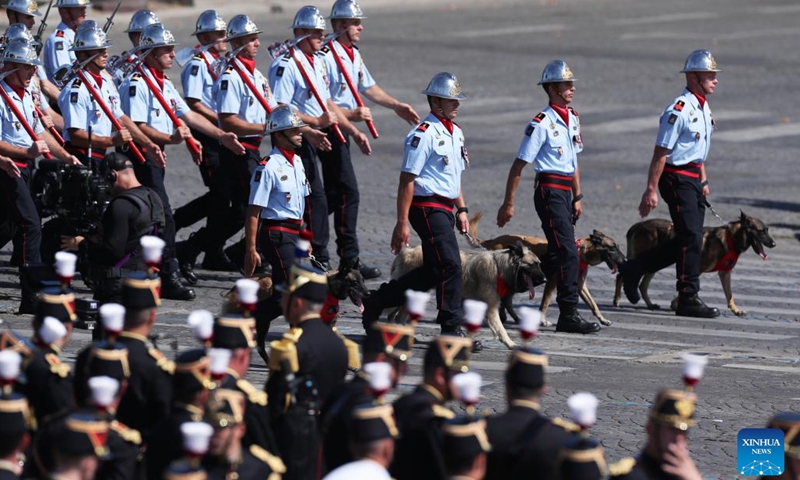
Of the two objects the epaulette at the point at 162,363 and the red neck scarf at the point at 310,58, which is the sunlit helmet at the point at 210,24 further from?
the epaulette at the point at 162,363

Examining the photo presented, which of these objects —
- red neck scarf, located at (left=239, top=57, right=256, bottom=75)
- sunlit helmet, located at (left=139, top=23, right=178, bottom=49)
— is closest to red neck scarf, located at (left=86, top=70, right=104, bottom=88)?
sunlit helmet, located at (left=139, top=23, right=178, bottom=49)

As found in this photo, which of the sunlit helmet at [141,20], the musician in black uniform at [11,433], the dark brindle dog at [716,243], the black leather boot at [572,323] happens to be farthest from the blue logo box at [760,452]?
the sunlit helmet at [141,20]

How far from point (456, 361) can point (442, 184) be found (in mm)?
5853

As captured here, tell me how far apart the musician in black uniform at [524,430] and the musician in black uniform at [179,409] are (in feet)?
4.01

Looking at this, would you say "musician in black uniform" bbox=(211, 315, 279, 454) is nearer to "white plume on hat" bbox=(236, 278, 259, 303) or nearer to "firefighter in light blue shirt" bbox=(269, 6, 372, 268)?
"white plume on hat" bbox=(236, 278, 259, 303)

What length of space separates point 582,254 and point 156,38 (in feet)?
14.2

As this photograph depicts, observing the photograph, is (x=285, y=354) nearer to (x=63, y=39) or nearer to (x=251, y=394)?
(x=251, y=394)

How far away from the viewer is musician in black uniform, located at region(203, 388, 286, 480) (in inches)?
269

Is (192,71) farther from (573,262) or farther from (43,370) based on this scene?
(43,370)

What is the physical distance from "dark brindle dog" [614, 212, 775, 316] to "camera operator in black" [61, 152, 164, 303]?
5.77 metres

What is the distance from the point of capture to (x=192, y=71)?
1588 cm

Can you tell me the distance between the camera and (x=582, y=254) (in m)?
15.6

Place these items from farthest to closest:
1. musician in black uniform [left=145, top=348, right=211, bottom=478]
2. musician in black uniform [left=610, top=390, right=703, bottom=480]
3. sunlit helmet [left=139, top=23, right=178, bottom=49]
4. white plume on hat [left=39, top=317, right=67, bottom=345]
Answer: sunlit helmet [left=139, top=23, right=178, bottom=49] → white plume on hat [left=39, top=317, right=67, bottom=345] → musician in black uniform [left=145, top=348, right=211, bottom=478] → musician in black uniform [left=610, top=390, right=703, bottom=480]

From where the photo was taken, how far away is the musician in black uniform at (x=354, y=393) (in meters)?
7.36
